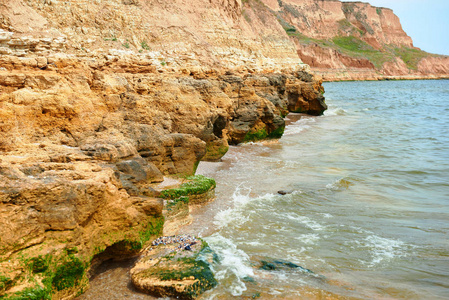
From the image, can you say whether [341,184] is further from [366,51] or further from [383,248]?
[366,51]

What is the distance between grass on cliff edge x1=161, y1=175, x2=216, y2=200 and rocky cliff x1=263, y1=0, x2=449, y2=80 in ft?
255

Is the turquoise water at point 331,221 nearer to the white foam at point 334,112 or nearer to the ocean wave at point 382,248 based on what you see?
the ocean wave at point 382,248

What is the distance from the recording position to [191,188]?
7816 mm

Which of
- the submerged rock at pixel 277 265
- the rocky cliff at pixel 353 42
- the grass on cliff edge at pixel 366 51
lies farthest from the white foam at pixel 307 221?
the grass on cliff edge at pixel 366 51

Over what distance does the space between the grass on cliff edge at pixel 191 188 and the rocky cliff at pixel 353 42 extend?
77.6 m

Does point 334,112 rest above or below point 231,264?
below

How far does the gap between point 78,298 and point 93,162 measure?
1.92 metres

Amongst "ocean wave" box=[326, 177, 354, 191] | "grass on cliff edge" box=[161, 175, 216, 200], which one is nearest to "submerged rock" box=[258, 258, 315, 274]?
"grass on cliff edge" box=[161, 175, 216, 200]

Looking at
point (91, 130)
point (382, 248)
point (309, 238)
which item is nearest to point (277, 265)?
point (309, 238)

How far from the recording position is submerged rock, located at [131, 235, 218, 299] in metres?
4.80

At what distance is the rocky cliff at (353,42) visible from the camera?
84875 millimetres

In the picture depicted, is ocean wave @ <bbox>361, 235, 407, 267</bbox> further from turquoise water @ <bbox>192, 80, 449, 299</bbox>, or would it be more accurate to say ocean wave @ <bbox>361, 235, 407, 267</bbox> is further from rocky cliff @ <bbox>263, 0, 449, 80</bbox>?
rocky cliff @ <bbox>263, 0, 449, 80</bbox>

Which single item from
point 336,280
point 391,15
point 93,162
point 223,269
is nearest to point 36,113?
point 93,162

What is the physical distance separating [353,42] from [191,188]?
10236 cm
